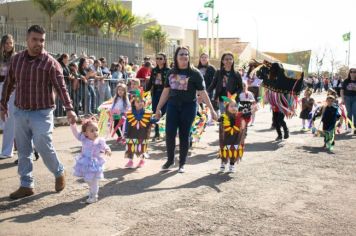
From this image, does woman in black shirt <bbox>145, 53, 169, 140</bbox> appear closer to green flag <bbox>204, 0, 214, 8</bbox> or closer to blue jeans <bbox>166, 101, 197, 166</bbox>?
blue jeans <bbox>166, 101, 197, 166</bbox>

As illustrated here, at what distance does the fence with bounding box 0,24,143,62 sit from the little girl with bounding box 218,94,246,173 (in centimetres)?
1215

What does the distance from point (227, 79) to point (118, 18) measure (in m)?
29.7

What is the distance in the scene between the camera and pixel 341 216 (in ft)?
17.6

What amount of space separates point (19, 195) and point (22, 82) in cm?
132

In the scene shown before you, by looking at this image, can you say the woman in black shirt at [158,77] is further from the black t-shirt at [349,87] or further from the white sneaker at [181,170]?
the black t-shirt at [349,87]

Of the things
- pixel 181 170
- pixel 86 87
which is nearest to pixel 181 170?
pixel 181 170

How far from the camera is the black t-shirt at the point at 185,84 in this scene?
7234 millimetres

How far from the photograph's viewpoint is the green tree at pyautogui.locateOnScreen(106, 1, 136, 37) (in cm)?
3728

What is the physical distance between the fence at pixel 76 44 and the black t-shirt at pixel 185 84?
11.8 meters

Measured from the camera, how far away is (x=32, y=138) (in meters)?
5.82

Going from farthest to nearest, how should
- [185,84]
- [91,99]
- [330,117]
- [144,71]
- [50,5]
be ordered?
[50,5] → [91,99] → [144,71] → [330,117] → [185,84]

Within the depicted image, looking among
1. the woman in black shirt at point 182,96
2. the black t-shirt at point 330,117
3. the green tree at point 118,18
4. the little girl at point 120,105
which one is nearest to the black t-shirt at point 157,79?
the little girl at point 120,105

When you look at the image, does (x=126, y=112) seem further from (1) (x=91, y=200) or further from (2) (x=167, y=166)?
(1) (x=91, y=200)

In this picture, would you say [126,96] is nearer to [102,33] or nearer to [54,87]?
[54,87]
